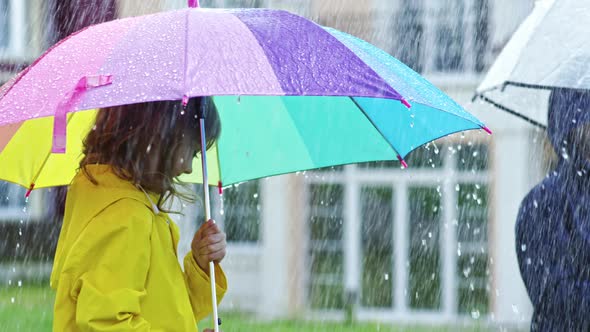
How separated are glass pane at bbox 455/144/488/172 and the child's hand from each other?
13.0 meters

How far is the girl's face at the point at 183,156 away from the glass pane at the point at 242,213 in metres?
13.6

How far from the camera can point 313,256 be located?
644 inches

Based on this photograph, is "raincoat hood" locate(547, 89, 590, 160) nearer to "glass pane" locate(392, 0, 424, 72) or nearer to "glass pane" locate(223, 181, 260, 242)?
"glass pane" locate(392, 0, 424, 72)

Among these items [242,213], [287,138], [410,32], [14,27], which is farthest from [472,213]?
[287,138]

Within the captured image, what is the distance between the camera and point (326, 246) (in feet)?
53.7

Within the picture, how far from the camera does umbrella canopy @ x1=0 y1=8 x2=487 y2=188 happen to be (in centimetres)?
276

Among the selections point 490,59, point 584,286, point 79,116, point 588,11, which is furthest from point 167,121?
point 490,59

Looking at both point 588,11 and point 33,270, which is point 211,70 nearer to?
point 588,11

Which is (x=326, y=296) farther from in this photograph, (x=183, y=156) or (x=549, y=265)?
(x=183, y=156)

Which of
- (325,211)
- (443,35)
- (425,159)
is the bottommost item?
(325,211)

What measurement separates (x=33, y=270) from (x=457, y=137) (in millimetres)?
8245

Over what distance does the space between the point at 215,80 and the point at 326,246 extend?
1371 cm

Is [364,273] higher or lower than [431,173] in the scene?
lower

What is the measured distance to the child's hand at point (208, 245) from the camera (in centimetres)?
322
